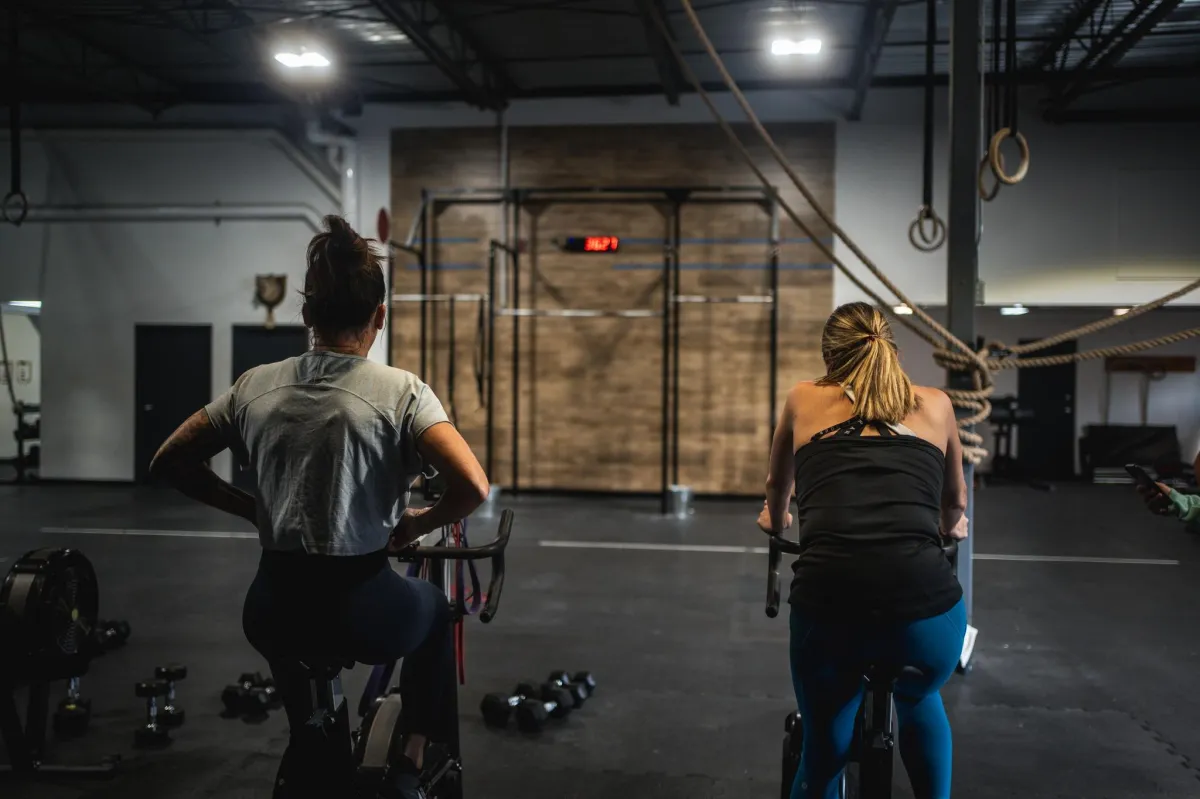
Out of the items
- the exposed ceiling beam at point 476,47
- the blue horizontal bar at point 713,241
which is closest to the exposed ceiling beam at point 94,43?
the exposed ceiling beam at point 476,47

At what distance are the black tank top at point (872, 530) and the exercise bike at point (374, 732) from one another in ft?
1.92

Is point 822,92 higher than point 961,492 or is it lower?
higher

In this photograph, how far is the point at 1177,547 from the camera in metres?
6.13

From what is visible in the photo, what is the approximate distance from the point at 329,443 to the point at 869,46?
23.0 ft

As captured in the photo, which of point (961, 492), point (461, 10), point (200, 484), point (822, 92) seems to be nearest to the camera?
point (200, 484)

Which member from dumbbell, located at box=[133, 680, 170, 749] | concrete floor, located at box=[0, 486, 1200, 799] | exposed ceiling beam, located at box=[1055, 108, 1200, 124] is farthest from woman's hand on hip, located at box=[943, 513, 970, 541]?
exposed ceiling beam, located at box=[1055, 108, 1200, 124]

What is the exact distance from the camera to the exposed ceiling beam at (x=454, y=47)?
664cm

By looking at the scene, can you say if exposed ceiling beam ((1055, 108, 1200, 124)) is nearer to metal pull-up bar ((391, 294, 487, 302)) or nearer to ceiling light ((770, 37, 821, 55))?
ceiling light ((770, 37, 821, 55))

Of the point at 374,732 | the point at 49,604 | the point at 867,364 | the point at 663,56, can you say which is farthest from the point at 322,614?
the point at 663,56

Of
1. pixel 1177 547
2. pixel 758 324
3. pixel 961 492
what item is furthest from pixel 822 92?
pixel 961 492

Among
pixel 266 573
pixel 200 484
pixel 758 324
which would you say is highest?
pixel 758 324

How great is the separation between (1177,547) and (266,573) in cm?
656

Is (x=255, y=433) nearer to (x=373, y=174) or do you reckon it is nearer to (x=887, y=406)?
(x=887, y=406)

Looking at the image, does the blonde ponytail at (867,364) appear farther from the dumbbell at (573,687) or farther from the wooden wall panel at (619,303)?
the wooden wall panel at (619,303)
